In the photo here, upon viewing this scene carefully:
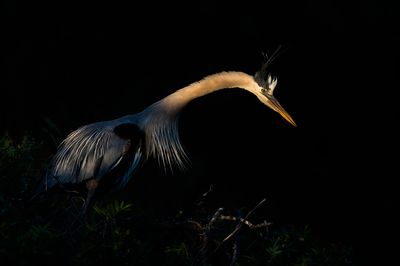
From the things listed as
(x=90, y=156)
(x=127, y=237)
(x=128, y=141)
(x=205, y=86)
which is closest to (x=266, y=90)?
(x=205, y=86)

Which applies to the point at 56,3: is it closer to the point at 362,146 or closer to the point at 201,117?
the point at 201,117

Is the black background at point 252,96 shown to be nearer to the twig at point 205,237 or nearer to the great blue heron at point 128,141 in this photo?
the great blue heron at point 128,141

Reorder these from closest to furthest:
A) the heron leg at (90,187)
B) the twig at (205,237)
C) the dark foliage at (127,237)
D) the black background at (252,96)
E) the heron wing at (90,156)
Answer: the dark foliage at (127,237) < the twig at (205,237) < the heron leg at (90,187) < the heron wing at (90,156) < the black background at (252,96)

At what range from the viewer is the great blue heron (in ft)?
15.0

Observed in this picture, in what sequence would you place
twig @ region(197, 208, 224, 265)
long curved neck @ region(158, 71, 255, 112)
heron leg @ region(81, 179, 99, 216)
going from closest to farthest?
twig @ region(197, 208, 224, 265) → heron leg @ region(81, 179, 99, 216) → long curved neck @ region(158, 71, 255, 112)

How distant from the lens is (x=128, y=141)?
459 centimetres

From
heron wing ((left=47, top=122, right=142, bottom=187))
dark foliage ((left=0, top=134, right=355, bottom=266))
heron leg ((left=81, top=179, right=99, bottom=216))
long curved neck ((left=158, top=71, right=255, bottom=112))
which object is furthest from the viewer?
long curved neck ((left=158, top=71, right=255, bottom=112))

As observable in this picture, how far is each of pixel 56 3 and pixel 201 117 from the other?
4.82 ft

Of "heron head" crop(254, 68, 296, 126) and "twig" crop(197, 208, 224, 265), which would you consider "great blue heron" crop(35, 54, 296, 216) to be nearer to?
"heron head" crop(254, 68, 296, 126)

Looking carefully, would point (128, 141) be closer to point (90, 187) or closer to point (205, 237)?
point (90, 187)

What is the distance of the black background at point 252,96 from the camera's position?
283 inches

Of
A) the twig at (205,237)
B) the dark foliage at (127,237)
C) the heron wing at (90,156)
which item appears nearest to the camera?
the dark foliage at (127,237)

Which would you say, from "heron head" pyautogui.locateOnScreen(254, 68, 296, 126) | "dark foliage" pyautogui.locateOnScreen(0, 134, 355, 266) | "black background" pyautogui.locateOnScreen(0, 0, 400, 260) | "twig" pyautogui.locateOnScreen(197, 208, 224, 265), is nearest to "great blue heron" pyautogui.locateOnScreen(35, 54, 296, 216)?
"heron head" pyautogui.locateOnScreen(254, 68, 296, 126)

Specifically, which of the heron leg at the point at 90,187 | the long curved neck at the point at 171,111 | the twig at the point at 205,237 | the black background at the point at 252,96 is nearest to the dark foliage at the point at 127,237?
the twig at the point at 205,237
